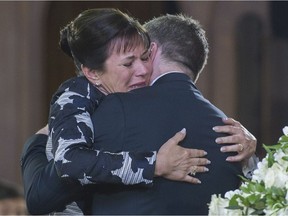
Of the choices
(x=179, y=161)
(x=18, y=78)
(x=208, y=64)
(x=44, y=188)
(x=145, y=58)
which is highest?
(x=145, y=58)

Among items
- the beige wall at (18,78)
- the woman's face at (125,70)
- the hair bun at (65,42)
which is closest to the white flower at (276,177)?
the woman's face at (125,70)

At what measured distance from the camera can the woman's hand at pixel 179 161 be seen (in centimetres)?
372

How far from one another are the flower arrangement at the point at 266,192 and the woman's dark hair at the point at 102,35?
665mm

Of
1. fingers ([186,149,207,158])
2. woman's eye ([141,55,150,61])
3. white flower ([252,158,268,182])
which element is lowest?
fingers ([186,149,207,158])

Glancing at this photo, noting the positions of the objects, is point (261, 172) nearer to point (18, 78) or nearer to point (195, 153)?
A: point (195, 153)

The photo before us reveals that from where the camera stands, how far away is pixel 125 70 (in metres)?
3.90

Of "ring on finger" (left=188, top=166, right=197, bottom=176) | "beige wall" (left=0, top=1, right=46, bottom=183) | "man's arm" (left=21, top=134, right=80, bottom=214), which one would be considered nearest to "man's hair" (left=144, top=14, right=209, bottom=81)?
"ring on finger" (left=188, top=166, right=197, bottom=176)

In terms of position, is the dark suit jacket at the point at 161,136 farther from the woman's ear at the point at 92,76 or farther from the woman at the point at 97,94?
the woman's ear at the point at 92,76

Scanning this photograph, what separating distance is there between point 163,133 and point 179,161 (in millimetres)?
95

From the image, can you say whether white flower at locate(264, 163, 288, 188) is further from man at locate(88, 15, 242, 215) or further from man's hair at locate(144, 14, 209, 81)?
man's hair at locate(144, 14, 209, 81)

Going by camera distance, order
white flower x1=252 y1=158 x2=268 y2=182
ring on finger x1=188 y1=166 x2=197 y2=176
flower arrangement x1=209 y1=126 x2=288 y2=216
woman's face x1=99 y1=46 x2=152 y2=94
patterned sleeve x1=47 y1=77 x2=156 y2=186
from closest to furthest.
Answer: flower arrangement x1=209 y1=126 x2=288 y2=216, white flower x1=252 y1=158 x2=268 y2=182, patterned sleeve x1=47 y1=77 x2=156 y2=186, ring on finger x1=188 y1=166 x2=197 y2=176, woman's face x1=99 y1=46 x2=152 y2=94

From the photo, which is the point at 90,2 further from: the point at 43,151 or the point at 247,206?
the point at 247,206

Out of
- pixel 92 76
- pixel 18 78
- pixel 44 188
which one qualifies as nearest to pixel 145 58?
pixel 92 76

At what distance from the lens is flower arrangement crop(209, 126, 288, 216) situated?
10.8ft
